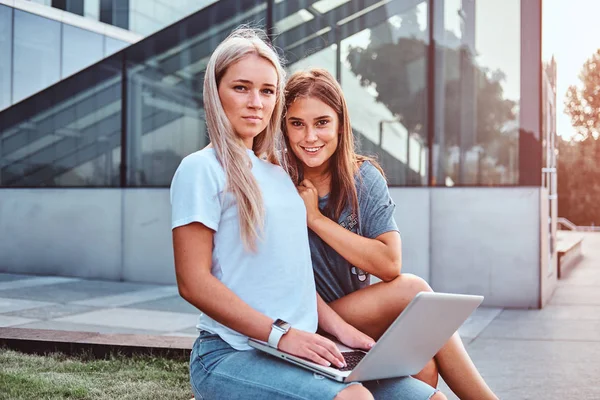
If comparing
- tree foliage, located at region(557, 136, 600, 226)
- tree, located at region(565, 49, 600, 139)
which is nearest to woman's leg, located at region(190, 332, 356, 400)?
tree, located at region(565, 49, 600, 139)

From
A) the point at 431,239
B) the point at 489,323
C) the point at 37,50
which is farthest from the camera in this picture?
the point at 37,50

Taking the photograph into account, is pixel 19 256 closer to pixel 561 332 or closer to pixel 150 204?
pixel 150 204

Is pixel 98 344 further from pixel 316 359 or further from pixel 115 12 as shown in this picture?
pixel 115 12

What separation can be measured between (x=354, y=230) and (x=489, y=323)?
4332 millimetres

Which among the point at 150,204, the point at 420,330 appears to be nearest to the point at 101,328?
the point at 150,204

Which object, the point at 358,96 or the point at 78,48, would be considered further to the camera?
the point at 78,48

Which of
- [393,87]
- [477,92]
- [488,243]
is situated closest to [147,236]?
[393,87]

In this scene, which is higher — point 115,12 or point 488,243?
point 115,12

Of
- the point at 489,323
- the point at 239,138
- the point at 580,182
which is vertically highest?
the point at 580,182

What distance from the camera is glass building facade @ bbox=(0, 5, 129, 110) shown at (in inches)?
485

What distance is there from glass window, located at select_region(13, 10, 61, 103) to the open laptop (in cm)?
1141

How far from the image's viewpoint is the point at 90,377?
159 inches

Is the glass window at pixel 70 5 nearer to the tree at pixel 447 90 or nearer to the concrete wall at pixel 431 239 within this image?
the concrete wall at pixel 431 239

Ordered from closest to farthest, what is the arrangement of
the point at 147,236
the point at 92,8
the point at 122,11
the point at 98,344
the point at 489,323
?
1. the point at 98,344
2. the point at 489,323
3. the point at 147,236
4. the point at 122,11
5. the point at 92,8
